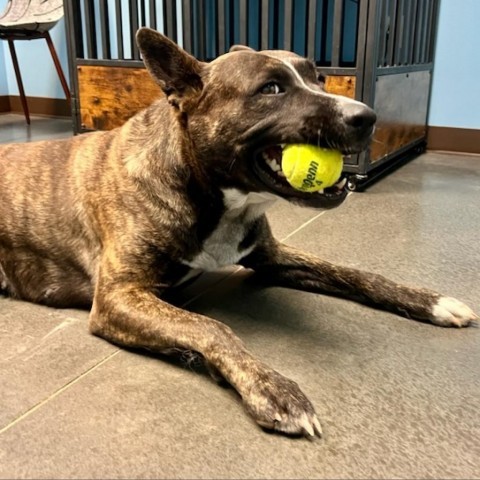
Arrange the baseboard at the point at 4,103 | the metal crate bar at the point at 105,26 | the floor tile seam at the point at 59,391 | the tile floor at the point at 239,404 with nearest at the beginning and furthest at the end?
1. the tile floor at the point at 239,404
2. the floor tile seam at the point at 59,391
3. the metal crate bar at the point at 105,26
4. the baseboard at the point at 4,103

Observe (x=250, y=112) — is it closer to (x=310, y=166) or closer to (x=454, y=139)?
(x=310, y=166)

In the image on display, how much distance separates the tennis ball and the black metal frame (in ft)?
4.88

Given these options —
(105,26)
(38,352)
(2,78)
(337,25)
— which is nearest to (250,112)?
(38,352)

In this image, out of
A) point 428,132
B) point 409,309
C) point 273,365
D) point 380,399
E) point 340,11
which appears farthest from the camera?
point 428,132

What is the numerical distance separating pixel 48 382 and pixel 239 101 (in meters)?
0.76

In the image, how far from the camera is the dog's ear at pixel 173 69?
4.48ft

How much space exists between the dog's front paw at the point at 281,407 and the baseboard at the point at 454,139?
298cm

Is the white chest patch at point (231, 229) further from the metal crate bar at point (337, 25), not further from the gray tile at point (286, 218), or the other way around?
the metal crate bar at point (337, 25)

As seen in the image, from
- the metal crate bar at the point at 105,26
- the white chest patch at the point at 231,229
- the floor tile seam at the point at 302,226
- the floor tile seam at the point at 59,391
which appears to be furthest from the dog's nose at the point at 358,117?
the metal crate bar at the point at 105,26

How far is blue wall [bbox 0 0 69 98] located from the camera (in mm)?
5070

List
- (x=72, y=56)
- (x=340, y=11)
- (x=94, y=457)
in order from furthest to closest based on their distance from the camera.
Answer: (x=72, y=56) → (x=340, y=11) → (x=94, y=457)

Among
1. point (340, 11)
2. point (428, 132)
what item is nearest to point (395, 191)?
point (340, 11)

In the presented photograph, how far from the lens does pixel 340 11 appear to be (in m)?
2.68

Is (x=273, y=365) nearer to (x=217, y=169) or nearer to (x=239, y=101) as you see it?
(x=217, y=169)
